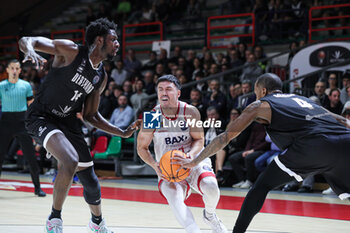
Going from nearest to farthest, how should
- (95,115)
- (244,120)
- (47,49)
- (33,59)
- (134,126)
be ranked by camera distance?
(33,59), (244,120), (47,49), (134,126), (95,115)

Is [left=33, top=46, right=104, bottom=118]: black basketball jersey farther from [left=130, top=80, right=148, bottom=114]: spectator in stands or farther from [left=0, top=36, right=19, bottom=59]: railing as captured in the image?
[left=0, top=36, right=19, bottom=59]: railing

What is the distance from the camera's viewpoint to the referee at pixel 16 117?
795cm

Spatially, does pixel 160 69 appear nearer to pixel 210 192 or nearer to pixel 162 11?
pixel 162 11

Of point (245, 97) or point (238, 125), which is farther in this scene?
point (245, 97)

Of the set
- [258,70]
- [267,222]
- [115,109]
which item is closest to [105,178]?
[115,109]

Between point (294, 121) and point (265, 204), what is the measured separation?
3.44 m

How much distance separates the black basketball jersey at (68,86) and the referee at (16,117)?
138 inches

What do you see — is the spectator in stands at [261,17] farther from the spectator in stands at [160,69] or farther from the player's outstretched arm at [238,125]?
the player's outstretched arm at [238,125]

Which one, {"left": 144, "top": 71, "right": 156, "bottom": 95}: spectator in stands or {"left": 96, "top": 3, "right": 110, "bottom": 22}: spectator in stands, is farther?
{"left": 96, "top": 3, "right": 110, "bottom": 22}: spectator in stands

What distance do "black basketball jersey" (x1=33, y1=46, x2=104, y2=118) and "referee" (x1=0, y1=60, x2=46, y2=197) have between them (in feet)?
11.5

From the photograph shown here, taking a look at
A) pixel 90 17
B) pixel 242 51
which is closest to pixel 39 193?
pixel 242 51

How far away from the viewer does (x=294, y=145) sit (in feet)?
13.2

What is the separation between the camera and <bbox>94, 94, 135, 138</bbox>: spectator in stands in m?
11.1

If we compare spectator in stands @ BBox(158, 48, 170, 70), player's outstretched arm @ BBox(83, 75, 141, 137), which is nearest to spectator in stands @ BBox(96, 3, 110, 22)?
spectator in stands @ BBox(158, 48, 170, 70)
